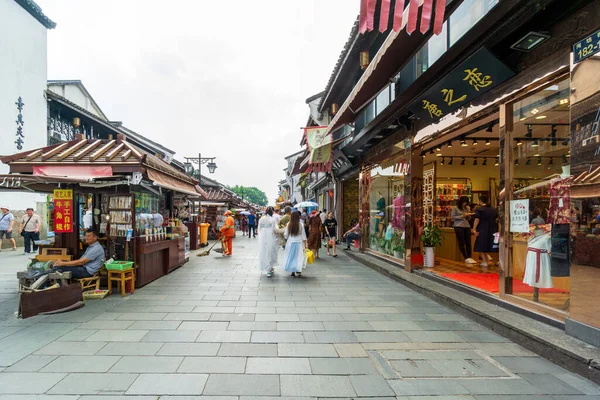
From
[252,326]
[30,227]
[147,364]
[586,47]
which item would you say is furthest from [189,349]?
[30,227]

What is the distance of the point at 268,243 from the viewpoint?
8758mm

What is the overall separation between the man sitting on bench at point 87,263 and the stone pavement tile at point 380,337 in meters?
4.78

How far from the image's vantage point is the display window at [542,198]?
4.25m

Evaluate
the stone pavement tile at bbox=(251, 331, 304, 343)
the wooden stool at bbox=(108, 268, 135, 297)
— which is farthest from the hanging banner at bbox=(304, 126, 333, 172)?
the stone pavement tile at bbox=(251, 331, 304, 343)

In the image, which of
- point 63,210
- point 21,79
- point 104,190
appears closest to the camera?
point 63,210

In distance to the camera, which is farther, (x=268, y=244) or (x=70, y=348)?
(x=268, y=244)

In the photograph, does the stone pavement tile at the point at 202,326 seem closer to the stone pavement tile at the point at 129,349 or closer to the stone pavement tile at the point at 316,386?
the stone pavement tile at the point at 129,349

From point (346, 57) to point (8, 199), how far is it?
1466 cm

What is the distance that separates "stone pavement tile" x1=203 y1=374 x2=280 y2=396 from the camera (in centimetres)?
299

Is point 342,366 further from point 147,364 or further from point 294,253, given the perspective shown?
point 294,253

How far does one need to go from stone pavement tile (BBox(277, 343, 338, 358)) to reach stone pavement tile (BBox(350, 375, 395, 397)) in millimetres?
544

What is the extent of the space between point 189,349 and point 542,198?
497 cm

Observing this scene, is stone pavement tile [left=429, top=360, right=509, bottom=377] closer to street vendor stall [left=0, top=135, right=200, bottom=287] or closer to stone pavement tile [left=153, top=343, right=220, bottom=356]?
stone pavement tile [left=153, top=343, right=220, bottom=356]

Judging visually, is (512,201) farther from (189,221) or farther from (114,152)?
(189,221)
